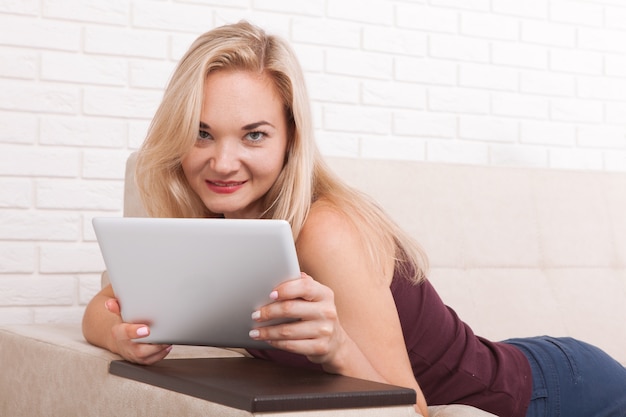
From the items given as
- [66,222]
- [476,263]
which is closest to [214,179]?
[476,263]

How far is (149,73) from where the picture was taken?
296 cm

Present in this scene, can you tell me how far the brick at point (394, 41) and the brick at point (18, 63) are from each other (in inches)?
46.8

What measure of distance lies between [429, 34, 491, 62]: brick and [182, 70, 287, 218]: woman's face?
6.06 feet

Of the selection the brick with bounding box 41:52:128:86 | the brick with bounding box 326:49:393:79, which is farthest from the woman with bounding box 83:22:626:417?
the brick with bounding box 326:49:393:79

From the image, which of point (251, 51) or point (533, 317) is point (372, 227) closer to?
point (251, 51)

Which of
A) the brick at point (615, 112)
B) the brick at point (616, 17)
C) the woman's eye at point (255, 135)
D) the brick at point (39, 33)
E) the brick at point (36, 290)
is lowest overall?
the brick at point (36, 290)

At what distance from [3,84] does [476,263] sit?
153 centimetres

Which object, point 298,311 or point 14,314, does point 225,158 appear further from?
point 14,314

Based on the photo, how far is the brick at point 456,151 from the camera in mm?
3447

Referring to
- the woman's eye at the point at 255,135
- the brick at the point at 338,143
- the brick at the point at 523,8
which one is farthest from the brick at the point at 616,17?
the woman's eye at the point at 255,135

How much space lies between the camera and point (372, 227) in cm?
157

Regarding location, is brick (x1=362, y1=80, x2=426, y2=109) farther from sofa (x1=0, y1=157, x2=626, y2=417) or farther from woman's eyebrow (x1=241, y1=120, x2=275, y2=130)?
woman's eyebrow (x1=241, y1=120, x2=275, y2=130)

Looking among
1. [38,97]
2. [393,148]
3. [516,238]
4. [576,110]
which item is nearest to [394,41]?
[393,148]

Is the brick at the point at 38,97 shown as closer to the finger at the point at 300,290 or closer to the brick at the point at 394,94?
the brick at the point at 394,94
